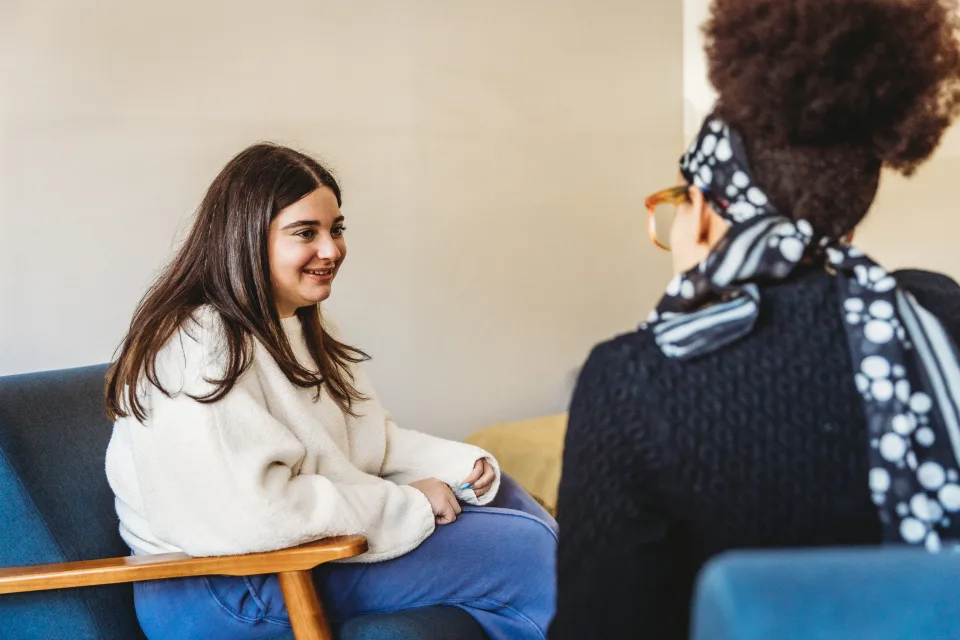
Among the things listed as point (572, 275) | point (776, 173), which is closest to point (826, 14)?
point (776, 173)

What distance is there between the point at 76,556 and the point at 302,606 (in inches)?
16.7

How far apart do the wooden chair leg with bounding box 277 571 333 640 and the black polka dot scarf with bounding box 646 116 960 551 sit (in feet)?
2.47

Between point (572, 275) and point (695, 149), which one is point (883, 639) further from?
point (572, 275)

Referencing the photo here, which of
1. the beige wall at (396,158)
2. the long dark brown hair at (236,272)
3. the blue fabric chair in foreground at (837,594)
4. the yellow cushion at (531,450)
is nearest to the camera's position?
the blue fabric chair in foreground at (837,594)

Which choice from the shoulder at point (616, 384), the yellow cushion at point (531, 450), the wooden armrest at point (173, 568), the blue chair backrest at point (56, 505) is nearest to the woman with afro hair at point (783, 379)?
the shoulder at point (616, 384)

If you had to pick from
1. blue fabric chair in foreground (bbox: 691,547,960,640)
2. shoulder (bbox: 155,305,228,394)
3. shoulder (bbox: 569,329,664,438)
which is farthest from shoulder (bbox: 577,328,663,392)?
shoulder (bbox: 155,305,228,394)

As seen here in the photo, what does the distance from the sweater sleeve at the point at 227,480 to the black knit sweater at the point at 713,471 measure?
2.20 feet

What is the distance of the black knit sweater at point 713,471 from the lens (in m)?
0.81

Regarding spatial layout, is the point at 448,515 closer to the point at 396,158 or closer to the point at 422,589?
the point at 422,589

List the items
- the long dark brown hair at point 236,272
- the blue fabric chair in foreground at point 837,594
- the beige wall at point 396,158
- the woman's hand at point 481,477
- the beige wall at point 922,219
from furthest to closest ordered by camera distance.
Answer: the beige wall at point 922,219 → the beige wall at point 396,158 → the woman's hand at point 481,477 → the long dark brown hair at point 236,272 → the blue fabric chair in foreground at point 837,594

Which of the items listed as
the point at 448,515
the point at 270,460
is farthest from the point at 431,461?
the point at 270,460

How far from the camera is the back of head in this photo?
32.9 inches

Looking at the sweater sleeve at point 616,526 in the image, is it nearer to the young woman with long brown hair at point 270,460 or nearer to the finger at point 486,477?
the young woman with long brown hair at point 270,460

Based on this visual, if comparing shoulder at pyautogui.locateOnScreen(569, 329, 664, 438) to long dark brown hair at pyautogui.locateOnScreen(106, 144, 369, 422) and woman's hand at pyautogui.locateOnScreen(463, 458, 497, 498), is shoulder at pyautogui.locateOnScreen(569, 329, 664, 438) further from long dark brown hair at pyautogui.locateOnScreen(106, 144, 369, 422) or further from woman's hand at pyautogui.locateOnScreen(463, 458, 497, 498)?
woman's hand at pyautogui.locateOnScreen(463, 458, 497, 498)
